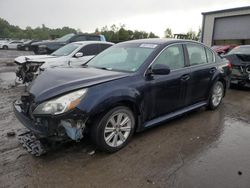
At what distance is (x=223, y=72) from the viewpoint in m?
6.07

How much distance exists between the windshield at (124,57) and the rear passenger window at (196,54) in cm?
98

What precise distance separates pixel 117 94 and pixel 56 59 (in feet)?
16.9

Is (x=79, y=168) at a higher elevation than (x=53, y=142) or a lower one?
lower

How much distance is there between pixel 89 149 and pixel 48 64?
4.65 metres

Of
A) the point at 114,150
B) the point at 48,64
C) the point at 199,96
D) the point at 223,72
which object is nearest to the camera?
the point at 114,150

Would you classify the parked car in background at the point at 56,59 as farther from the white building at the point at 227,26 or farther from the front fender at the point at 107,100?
the white building at the point at 227,26

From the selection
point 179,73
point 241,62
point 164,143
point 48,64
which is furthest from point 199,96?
point 48,64

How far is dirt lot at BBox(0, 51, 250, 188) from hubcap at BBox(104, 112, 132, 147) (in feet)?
0.61

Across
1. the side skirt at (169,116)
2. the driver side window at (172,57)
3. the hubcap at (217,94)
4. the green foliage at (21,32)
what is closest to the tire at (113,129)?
the side skirt at (169,116)

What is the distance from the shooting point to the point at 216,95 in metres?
6.07

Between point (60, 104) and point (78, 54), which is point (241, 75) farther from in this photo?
point (60, 104)

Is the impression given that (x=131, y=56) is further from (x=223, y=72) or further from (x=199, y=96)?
(x=223, y=72)

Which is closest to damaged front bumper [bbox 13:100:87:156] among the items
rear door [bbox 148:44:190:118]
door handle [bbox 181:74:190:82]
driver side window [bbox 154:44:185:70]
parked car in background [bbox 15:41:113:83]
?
rear door [bbox 148:44:190:118]

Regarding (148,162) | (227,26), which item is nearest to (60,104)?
(148,162)
